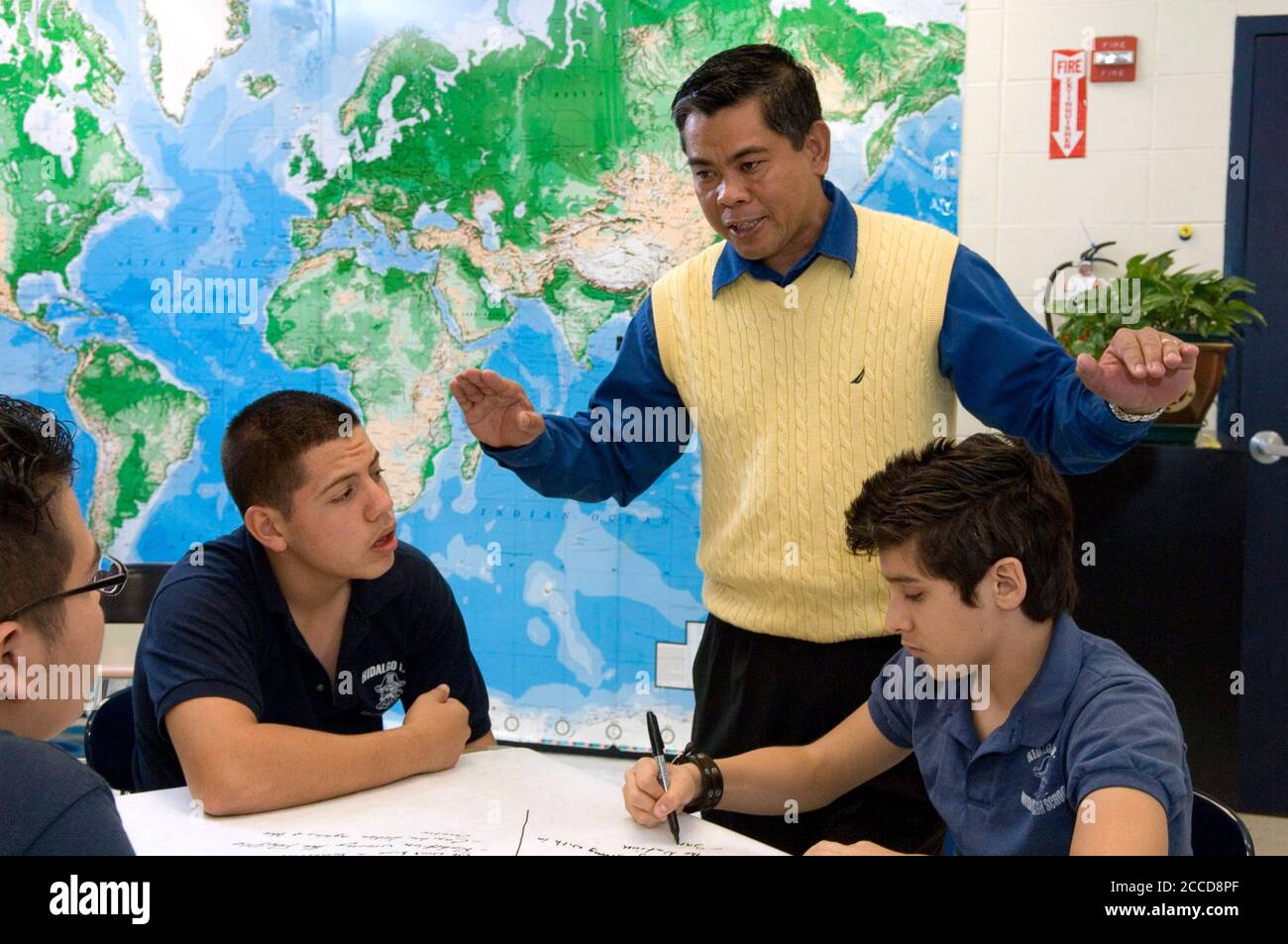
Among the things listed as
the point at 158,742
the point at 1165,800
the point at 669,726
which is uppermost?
the point at 1165,800

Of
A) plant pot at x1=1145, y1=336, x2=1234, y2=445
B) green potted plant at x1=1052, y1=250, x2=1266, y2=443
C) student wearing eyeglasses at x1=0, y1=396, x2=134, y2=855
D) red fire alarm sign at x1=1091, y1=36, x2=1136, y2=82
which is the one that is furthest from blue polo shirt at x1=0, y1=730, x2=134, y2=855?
red fire alarm sign at x1=1091, y1=36, x2=1136, y2=82

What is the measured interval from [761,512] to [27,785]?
3.89ft

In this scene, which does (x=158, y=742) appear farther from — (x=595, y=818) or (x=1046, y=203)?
(x=1046, y=203)

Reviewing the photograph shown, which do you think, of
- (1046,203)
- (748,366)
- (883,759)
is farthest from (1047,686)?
(1046,203)

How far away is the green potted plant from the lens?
305 cm

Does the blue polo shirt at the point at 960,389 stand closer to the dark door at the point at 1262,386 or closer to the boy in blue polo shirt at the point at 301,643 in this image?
the boy in blue polo shirt at the point at 301,643

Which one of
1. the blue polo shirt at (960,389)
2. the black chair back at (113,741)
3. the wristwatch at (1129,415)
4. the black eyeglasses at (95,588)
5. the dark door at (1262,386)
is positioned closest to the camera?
the black eyeglasses at (95,588)

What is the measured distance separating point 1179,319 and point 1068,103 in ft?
2.26

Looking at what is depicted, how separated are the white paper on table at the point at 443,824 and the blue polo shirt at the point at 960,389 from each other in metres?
0.58

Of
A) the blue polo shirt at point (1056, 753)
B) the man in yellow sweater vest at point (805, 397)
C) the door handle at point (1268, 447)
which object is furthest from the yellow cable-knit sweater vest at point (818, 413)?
the door handle at point (1268, 447)

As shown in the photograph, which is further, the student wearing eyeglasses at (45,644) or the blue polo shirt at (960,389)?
the blue polo shirt at (960,389)

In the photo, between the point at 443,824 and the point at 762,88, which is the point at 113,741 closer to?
the point at 443,824

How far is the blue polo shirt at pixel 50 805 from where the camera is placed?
1.00 m

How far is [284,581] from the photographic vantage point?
6.36ft
